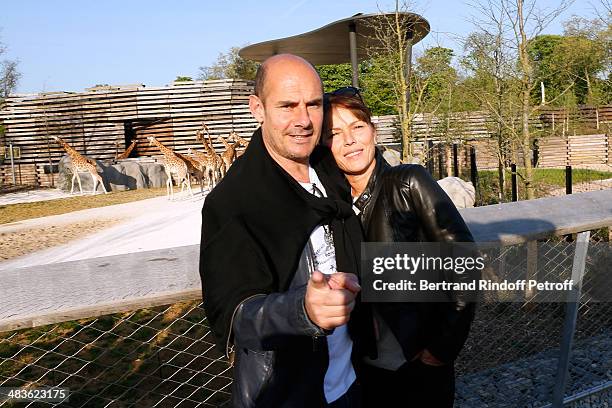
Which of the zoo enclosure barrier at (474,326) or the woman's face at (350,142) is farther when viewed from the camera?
the woman's face at (350,142)

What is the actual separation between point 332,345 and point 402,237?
0.36 metres

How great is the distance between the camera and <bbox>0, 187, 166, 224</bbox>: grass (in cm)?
1411

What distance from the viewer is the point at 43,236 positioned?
1045cm

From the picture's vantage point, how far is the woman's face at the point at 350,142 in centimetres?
165

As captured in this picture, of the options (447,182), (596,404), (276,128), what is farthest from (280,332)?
(447,182)

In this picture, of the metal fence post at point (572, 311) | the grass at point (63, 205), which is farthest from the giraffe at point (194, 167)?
the metal fence post at point (572, 311)

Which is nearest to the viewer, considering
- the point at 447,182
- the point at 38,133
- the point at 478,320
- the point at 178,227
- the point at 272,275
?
the point at 272,275

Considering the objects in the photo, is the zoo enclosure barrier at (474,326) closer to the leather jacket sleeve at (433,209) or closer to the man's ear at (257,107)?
the leather jacket sleeve at (433,209)

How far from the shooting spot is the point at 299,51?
10.8 metres

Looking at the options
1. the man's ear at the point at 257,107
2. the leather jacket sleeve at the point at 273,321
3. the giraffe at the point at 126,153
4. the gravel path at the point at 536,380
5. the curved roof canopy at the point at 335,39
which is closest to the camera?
the leather jacket sleeve at the point at 273,321

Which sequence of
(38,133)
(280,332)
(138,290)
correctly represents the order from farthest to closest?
(38,133), (138,290), (280,332)

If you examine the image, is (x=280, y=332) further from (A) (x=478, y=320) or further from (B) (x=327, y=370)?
(A) (x=478, y=320)

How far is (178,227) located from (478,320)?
752 centimetres

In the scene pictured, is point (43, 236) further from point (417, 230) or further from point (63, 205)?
point (417, 230)
